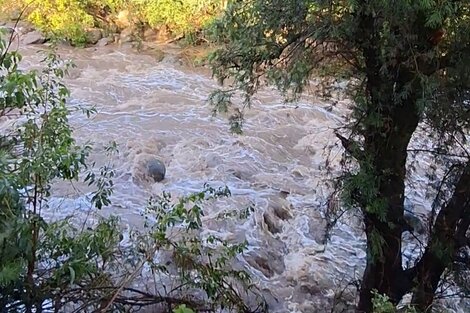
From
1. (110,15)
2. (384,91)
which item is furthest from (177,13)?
(384,91)

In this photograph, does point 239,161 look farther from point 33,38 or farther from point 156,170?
point 33,38

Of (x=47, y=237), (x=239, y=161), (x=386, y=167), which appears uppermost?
(x=386, y=167)

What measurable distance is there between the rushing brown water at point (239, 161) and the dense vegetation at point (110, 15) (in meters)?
1.19

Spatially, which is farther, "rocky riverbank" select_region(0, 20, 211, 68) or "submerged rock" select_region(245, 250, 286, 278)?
"rocky riverbank" select_region(0, 20, 211, 68)

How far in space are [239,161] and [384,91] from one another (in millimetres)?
4171

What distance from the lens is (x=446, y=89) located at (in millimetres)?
3051

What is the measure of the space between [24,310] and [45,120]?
31.0 inches

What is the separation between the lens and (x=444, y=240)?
132 inches

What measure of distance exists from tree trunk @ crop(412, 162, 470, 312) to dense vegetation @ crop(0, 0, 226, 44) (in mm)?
8335

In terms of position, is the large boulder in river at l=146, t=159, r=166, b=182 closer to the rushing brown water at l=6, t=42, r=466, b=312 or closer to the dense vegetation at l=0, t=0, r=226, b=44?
the rushing brown water at l=6, t=42, r=466, b=312

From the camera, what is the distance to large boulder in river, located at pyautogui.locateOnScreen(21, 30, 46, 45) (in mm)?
11484

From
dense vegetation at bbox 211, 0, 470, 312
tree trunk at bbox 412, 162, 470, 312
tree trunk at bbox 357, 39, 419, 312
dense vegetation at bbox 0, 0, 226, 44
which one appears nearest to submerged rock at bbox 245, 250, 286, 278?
dense vegetation at bbox 211, 0, 470, 312

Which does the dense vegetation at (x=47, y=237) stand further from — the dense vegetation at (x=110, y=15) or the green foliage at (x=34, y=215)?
the dense vegetation at (x=110, y=15)

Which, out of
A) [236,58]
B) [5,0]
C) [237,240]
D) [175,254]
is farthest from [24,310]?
[5,0]
